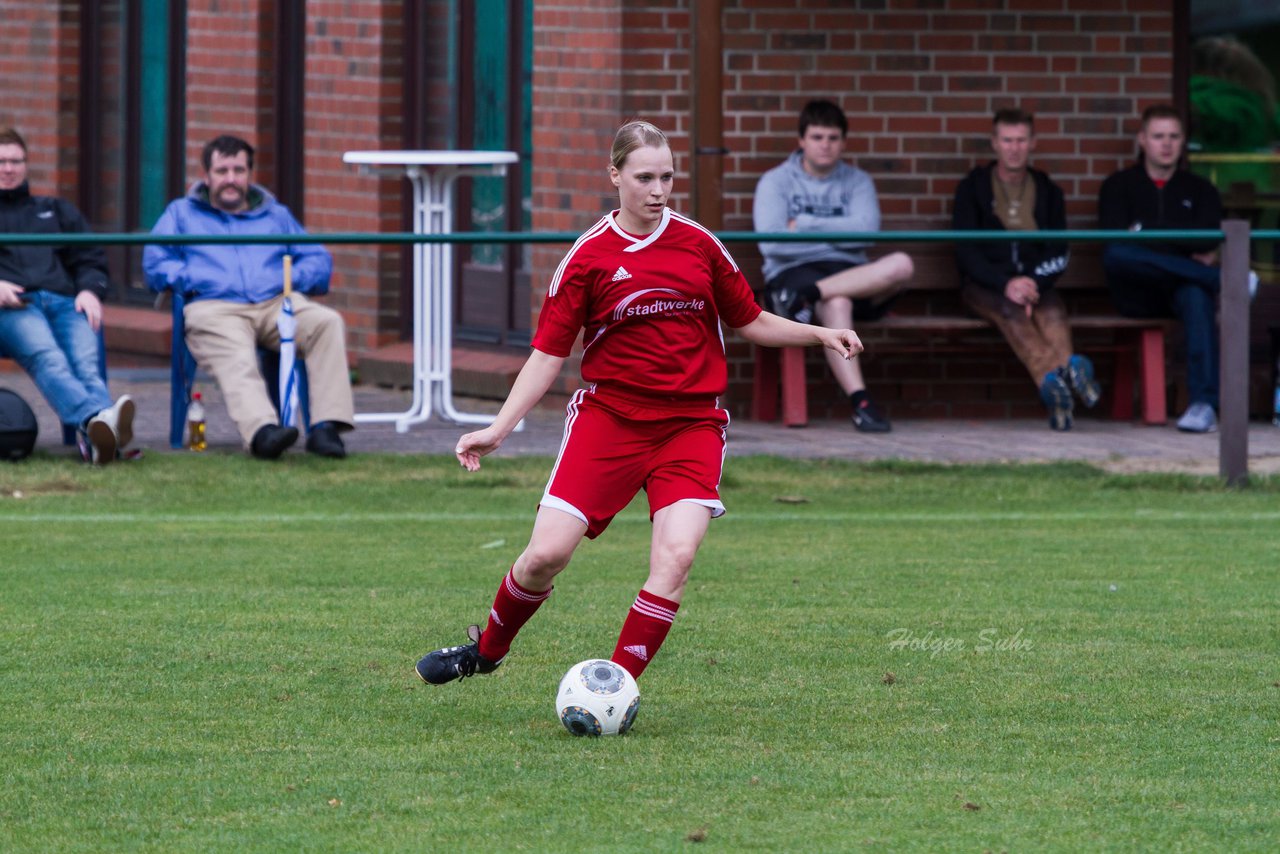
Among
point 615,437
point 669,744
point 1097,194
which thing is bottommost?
point 669,744

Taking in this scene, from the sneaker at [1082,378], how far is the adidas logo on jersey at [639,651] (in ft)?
22.0

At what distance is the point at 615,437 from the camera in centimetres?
564

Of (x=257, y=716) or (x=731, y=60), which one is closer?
(x=257, y=716)

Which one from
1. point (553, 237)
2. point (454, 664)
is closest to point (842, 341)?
point (454, 664)

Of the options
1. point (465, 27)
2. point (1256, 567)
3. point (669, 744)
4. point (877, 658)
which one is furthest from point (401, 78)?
point (669, 744)

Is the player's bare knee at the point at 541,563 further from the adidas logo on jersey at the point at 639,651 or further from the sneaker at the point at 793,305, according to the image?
the sneaker at the point at 793,305

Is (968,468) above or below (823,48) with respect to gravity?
below

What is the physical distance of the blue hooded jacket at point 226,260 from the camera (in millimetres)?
10961

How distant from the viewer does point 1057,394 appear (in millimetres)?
11844

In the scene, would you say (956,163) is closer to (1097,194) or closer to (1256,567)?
(1097,194)

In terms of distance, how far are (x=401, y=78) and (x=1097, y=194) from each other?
14.2 ft

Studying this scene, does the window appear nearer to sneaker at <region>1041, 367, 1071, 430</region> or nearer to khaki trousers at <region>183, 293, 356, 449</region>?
khaki trousers at <region>183, 293, 356, 449</region>

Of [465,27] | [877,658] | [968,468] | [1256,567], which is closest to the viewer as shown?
[877,658]

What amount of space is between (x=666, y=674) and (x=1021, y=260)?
20.8 ft
